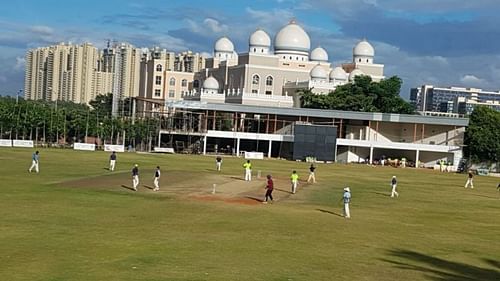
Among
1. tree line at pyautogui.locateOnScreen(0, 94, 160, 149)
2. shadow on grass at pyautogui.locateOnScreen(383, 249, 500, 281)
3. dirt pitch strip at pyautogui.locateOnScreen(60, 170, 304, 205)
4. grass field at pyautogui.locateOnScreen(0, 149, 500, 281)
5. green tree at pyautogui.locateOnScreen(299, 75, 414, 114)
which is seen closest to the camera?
grass field at pyautogui.locateOnScreen(0, 149, 500, 281)

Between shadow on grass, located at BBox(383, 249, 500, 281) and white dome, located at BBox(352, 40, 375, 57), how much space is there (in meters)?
120

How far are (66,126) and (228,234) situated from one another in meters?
89.2

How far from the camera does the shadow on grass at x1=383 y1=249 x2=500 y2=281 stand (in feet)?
67.1

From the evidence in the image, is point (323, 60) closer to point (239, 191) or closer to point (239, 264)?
point (239, 191)

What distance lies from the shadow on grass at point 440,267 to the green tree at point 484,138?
84.2 meters

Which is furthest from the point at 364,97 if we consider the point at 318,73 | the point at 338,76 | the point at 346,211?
the point at 346,211

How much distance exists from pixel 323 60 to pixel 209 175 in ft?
299

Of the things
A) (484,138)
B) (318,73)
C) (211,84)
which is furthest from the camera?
(211,84)

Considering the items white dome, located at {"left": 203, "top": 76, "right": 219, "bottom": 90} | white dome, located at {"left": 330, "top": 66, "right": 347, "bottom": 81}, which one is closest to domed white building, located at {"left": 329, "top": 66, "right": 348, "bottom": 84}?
white dome, located at {"left": 330, "top": 66, "right": 347, "bottom": 81}

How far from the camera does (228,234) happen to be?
1038 inches

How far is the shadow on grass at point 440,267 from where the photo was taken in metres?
20.5

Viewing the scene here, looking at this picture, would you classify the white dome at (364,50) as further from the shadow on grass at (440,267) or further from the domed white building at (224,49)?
the shadow on grass at (440,267)

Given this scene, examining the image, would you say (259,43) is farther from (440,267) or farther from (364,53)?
(440,267)

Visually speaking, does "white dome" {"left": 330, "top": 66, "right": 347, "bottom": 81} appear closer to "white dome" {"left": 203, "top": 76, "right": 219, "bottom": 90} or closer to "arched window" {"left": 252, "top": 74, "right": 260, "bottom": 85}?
"arched window" {"left": 252, "top": 74, "right": 260, "bottom": 85}
